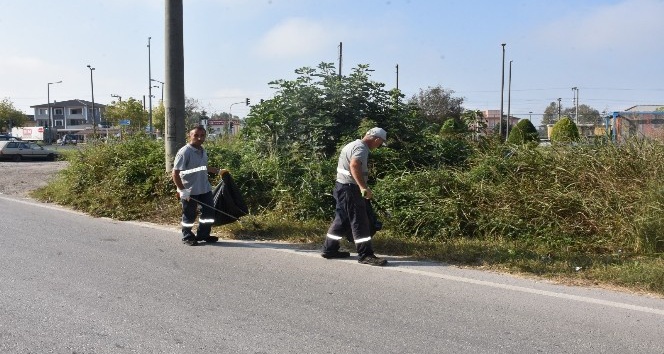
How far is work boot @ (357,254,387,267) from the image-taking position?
265 inches

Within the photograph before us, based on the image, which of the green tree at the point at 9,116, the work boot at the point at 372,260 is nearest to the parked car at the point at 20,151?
the work boot at the point at 372,260

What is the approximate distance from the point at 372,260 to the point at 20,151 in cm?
3156

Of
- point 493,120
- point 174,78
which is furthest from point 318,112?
point 493,120

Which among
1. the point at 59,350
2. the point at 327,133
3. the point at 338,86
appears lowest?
the point at 59,350

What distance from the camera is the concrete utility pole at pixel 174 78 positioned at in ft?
34.6

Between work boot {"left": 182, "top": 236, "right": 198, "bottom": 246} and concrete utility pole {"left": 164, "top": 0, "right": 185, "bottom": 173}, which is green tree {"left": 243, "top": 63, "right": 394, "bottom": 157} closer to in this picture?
concrete utility pole {"left": 164, "top": 0, "right": 185, "bottom": 173}

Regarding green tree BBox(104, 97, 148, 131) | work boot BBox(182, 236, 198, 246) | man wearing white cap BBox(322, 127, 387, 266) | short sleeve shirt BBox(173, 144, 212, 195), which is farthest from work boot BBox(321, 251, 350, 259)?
green tree BBox(104, 97, 148, 131)

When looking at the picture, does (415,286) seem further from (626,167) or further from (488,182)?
(626,167)

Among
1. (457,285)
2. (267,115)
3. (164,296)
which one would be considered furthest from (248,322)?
(267,115)

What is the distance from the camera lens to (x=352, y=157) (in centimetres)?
684

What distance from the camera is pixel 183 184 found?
8.14 meters

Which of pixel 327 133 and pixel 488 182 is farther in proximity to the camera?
pixel 327 133

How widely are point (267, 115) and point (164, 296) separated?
6.15 meters

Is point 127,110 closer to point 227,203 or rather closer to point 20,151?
point 20,151
